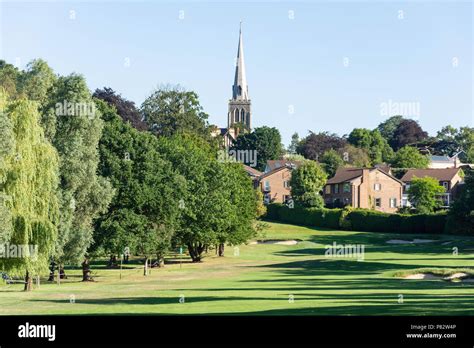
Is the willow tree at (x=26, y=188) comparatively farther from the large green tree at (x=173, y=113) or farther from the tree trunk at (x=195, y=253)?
the large green tree at (x=173, y=113)

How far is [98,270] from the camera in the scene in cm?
6900

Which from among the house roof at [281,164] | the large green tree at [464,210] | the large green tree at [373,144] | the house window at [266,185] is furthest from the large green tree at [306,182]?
the large green tree at [464,210]

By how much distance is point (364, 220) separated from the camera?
113812 mm

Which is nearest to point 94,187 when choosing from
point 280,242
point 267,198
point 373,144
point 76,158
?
point 76,158

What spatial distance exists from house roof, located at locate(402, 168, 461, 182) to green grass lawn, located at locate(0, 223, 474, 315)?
38998 millimetres

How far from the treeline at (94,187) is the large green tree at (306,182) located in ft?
123

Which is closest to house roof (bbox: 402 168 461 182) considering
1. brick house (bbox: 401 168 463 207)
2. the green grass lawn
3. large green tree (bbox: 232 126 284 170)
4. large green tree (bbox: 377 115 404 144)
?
brick house (bbox: 401 168 463 207)

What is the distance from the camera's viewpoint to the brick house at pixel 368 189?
421 ft

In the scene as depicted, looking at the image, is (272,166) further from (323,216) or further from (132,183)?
(132,183)

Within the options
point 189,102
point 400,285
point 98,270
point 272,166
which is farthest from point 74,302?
point 272,166

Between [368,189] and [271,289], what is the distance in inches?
3368

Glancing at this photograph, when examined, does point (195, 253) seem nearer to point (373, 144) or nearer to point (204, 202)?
point (204, 202)

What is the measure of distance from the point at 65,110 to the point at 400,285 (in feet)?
75.1

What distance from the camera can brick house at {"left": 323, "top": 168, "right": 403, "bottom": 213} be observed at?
128 meters
